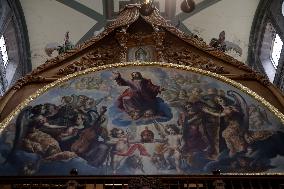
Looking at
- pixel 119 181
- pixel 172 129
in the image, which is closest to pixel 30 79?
pixel 172 129

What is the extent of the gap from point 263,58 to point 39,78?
7892mm

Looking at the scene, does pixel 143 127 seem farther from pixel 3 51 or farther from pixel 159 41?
pixel 3 51

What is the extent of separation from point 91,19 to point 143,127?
342 inches

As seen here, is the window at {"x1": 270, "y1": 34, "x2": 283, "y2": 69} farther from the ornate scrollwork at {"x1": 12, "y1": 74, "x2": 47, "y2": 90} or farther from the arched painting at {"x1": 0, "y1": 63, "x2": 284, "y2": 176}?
the ornate scrollwork at {"x1": 12, "y1": 74, "x2": 47, "y2": 90}

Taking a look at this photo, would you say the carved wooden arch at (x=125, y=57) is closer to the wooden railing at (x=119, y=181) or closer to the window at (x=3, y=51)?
the wooden railing at (x=119, y=181)

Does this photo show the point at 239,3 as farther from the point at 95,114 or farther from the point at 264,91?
the point at 95,114

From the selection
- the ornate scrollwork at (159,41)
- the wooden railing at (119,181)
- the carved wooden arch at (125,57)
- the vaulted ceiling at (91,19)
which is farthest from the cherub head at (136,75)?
the vaulted ceiling at (91,19)

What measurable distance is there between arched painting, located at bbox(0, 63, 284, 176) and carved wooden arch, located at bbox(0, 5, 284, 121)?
1.30ft

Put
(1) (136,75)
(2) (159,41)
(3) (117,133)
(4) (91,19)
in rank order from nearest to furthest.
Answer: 1. (3) (117,133)
2. (1) (136,75)
3. (2) (159,41)
4. (4) (91,19)

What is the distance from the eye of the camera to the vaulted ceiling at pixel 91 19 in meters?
16.8

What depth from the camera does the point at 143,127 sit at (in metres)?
9.04

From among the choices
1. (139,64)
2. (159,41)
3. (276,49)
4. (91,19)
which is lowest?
(139,64)

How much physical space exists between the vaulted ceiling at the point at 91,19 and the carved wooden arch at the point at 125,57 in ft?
16.6

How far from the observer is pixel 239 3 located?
16.7 metres
